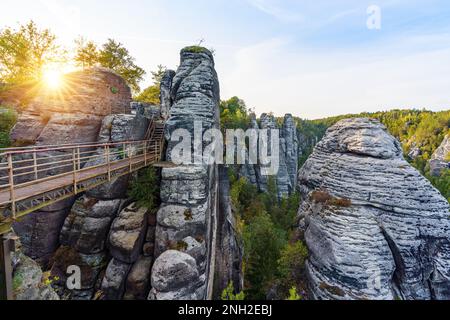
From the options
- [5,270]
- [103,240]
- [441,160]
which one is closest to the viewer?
[5,270]

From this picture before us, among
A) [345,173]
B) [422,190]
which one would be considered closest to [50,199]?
[345,173]

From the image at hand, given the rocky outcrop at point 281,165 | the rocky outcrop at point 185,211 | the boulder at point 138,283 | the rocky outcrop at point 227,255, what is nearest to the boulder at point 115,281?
the boulder at point 138,283

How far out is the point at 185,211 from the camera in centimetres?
909

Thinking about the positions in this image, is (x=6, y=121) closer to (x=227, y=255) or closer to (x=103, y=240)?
(x=103, y=240)

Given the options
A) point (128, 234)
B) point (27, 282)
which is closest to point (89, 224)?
point (128, 234)

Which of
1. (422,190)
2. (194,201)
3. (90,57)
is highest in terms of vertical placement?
(90,57)

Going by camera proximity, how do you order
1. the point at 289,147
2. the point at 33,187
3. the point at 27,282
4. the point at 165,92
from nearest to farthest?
the point at 27,282 < the point at 33,187 < the point at 165,92 < the point at 289,147

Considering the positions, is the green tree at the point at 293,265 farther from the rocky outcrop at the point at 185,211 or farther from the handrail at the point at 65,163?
the handrail at the point at 65,163

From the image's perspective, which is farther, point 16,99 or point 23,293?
point 16,99

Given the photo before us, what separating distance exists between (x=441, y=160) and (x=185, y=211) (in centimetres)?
9159

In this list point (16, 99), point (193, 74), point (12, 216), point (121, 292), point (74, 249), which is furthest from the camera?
point (16, 99)
